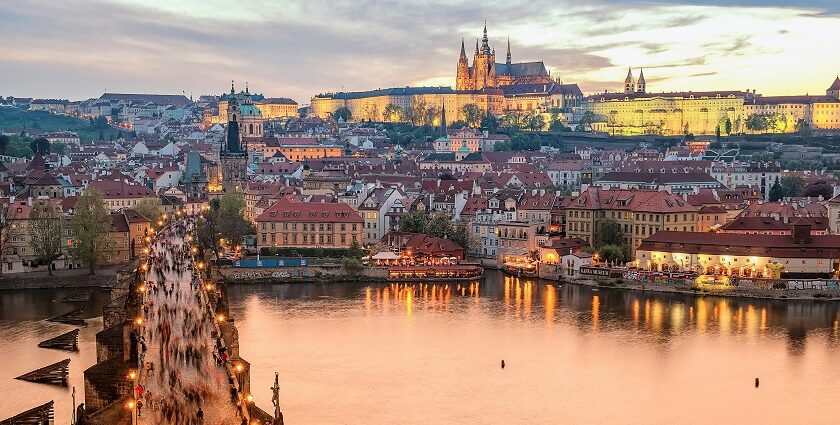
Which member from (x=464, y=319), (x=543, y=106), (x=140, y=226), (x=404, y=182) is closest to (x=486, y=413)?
(x=464, y=319)

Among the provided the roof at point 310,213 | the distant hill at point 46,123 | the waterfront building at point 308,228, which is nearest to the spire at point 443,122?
the distant hill at point 46,123

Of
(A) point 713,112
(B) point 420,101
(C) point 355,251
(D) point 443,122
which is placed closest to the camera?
(C) point 355,251

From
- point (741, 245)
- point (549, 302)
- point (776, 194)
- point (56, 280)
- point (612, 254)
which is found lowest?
point (549, 302)

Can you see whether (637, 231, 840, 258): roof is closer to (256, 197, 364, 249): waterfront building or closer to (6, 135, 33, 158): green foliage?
(256, 197, 364, 249): waterfront building

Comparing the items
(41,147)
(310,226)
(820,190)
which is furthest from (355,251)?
(41,147)

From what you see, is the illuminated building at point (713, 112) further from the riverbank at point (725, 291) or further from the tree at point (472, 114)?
the riverbank at point (725, 291)

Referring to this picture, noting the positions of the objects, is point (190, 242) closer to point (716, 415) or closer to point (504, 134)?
point (716, 415)

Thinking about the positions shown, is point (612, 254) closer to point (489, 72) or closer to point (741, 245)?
point (741, 245)
